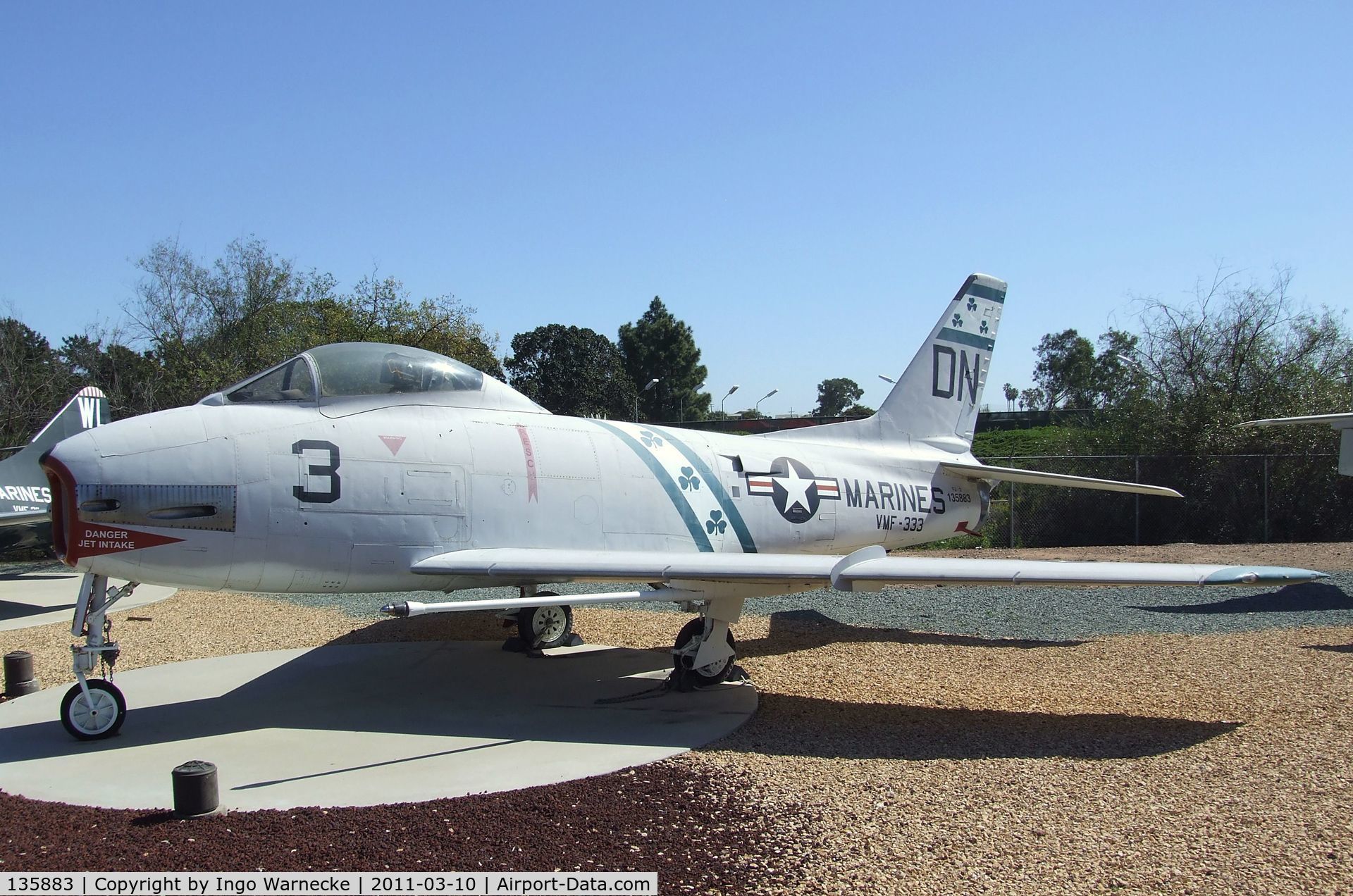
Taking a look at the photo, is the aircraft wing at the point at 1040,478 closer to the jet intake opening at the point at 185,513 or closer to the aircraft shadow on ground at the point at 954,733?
the aircraft shadow on ground at the point at 954,733

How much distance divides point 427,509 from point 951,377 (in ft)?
26.9

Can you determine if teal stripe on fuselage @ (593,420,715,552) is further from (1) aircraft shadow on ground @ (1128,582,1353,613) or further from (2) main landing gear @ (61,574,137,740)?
(1) aircraft shadow on ground @ (1128,582,1353,613)

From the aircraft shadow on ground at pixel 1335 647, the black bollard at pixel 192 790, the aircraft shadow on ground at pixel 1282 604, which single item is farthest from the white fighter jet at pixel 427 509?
the aircraft shadow on ground at pixel 1282 604

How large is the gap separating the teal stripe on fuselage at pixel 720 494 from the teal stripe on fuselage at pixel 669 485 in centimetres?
44

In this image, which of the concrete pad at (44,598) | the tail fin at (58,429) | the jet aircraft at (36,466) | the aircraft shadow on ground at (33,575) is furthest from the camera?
the aircraft shadow on ground at (33,575)

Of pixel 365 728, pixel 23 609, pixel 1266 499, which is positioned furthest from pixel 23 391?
pixel 1266 499

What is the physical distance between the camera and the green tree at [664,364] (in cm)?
6875

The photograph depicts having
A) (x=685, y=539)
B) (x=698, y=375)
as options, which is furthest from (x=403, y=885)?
(x=698, y=375)

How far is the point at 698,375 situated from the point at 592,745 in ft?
210

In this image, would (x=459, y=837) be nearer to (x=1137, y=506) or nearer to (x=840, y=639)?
(x=840, y=639)

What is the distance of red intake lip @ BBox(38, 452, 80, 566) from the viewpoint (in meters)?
6.52

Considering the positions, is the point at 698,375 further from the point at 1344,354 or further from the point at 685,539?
the point at 685,539

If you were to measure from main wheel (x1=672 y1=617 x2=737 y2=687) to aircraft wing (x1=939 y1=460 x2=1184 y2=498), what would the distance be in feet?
15.6

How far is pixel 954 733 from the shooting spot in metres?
7.00
